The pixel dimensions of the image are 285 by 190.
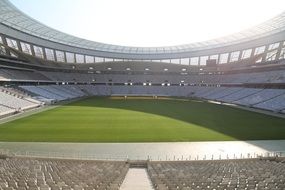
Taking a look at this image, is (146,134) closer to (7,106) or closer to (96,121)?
(96,121)

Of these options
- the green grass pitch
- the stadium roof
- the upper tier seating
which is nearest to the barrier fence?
the green grass pitch

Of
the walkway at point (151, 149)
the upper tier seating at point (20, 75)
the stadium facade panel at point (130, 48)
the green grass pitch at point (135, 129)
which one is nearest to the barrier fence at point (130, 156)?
the walkway at point (151, 149)

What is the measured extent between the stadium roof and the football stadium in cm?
28

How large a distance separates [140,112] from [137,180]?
98.9 feet

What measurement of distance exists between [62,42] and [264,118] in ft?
187

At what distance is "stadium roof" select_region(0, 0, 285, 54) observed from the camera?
60719 millimetres

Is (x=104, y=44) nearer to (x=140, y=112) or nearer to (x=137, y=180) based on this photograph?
(x=140, y=112)

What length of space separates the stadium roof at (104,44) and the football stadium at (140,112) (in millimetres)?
278

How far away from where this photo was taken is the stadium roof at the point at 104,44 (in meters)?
60.7

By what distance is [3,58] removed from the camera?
2387 inches

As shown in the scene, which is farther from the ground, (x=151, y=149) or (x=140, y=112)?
(x=151, y=149)

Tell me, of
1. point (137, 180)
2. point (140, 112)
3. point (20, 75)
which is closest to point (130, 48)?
point (20, 75)

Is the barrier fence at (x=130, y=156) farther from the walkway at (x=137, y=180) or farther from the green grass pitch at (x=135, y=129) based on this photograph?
the green grass pitch at (x=135, y=129)

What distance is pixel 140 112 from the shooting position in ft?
142
